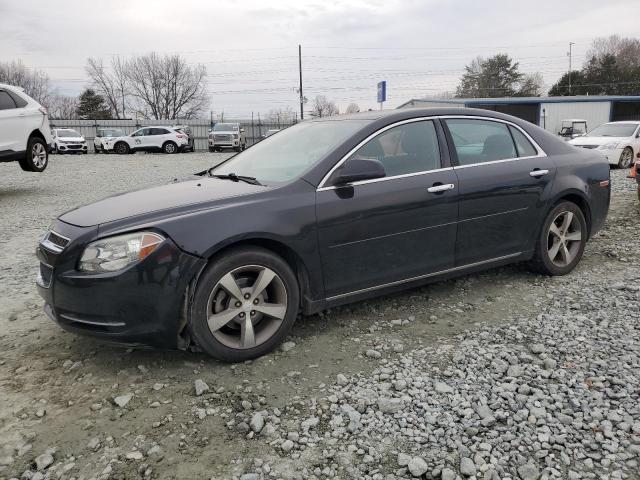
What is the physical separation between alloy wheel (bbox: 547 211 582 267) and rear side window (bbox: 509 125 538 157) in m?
0.61

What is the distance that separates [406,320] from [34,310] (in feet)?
9.61

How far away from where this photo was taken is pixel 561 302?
13.4 feet

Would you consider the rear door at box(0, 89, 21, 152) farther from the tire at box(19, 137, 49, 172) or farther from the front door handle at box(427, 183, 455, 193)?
the front door handle at box(427, 183, 455, 193)

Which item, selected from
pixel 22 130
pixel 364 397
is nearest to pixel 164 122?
pixel 22 130

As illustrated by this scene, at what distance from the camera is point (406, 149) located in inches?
154

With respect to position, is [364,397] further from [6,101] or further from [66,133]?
[66,133]

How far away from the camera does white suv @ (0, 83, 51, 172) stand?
996cm

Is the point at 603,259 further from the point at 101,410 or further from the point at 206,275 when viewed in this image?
the point at 101,410

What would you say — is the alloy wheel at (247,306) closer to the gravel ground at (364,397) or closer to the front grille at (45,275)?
the gravel ground at (364,397)

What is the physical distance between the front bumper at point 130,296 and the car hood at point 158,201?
0.24 m

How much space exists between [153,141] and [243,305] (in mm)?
28476

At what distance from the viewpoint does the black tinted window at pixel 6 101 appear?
9962mm

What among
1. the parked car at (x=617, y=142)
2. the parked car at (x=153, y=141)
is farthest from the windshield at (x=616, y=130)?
the parked car at (x=153, y=141)

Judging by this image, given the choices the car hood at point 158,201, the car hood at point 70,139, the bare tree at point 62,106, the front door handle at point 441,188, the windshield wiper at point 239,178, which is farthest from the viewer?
the bare tree at point 62,106
